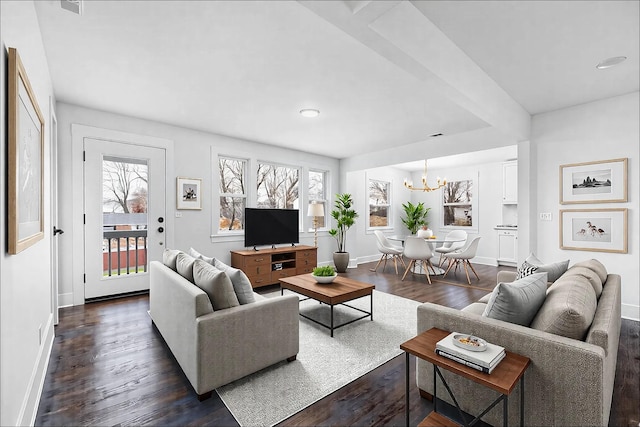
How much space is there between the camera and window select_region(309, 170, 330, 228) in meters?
6.31

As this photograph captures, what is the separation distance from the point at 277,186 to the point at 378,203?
3051mm

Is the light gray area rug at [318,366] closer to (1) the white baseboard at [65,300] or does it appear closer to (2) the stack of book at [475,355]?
(2) the stack of book at [475,355]

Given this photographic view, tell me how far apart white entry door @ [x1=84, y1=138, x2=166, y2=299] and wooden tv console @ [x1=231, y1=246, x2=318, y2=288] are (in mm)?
1151

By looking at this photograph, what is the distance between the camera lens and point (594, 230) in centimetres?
351

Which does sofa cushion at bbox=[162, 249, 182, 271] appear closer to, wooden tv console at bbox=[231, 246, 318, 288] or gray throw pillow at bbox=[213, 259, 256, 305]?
gray throw pillow at bbox=[213, 259, 256, 305]

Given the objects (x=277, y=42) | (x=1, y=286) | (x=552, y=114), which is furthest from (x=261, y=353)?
(x=552, y=114)

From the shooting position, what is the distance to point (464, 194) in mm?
7426

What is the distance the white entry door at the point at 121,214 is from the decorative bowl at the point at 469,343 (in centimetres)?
398

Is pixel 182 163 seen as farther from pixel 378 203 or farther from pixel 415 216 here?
pixel 415 216

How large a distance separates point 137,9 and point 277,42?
91 centimetres

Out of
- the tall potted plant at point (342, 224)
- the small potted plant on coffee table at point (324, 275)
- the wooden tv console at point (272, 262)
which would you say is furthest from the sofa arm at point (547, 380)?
the tall potted plant at point (342, 224)

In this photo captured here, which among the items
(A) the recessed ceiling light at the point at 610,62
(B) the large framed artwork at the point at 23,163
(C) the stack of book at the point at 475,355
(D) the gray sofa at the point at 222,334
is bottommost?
(D) the gray sofa at the point at 222,334

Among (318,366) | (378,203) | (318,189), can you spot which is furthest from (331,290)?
(378,203)

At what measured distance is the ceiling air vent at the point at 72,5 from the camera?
5.91ft
